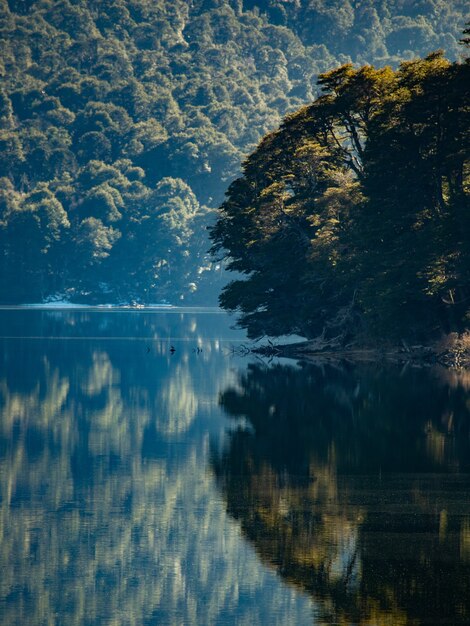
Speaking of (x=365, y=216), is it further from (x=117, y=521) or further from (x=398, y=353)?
(x=117, y=521)

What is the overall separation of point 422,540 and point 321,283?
51804mm

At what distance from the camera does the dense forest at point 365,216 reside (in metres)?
62.2

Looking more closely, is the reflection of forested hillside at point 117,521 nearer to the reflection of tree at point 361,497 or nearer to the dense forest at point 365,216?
the reflection of tree at point 361,497

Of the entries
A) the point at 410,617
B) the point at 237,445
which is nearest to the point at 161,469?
the point at 237,445

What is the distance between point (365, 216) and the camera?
2655 inches

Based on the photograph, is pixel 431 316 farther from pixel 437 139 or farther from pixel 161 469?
pixel 161 469

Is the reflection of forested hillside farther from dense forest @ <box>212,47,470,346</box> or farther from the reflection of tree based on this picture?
dense forest @ <box>212,47,470,346</box>

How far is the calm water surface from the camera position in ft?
59.1

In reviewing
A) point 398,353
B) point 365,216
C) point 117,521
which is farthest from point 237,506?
point 398,353

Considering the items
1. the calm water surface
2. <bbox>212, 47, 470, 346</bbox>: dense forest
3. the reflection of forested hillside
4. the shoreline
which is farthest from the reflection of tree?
the shoreline

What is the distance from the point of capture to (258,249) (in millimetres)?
78812

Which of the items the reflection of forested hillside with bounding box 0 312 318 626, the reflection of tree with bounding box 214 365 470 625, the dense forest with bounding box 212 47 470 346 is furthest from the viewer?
the dense forest with bounding box 212 47 470 346

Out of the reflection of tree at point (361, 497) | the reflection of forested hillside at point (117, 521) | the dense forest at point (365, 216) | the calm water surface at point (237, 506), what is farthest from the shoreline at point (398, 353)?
the reflection of forested hillside at point (117, 521)

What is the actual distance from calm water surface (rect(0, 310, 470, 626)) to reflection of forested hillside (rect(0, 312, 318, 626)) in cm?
5
